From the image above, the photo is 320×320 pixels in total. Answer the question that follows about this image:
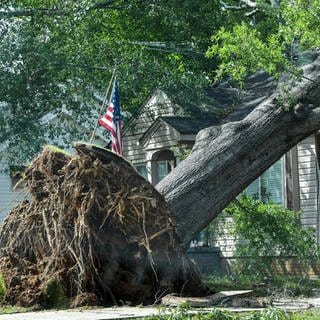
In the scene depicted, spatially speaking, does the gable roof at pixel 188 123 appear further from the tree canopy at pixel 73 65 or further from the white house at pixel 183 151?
the tree canopy at pixel 73 65

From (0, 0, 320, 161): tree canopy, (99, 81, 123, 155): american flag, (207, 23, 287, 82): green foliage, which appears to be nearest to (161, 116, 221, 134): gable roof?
(0, 0, 320, 161): tree canopy

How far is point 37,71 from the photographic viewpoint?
23.0 metres

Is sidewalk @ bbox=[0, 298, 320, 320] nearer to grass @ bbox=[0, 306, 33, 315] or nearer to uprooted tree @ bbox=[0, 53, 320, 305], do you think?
grass @ bbox=[0, 306, 33, 315]

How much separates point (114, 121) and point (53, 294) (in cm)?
819

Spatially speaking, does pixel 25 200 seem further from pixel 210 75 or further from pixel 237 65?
pixel 210 75

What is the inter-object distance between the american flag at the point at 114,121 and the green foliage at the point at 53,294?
24.9 ft

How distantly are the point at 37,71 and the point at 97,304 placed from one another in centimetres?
1229

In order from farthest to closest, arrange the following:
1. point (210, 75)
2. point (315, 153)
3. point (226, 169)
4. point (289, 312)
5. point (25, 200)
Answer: point (210, 75), point (315, 153), point (226, 169), point (25, 200), point (289, 312)

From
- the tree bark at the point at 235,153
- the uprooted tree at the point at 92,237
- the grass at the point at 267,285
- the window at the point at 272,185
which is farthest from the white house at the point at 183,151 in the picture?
the uprooted tree at the point at 92,237

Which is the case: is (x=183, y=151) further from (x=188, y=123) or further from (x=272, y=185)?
(x=272, y=185)

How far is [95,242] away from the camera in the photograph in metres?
11.9

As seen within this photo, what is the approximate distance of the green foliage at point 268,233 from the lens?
55.4ft

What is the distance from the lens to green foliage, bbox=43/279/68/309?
39.1ft

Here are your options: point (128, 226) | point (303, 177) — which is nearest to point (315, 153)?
point (303, 177)
